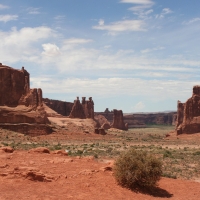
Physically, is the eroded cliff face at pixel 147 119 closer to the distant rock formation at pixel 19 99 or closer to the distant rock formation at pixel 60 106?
the distant rock formation at pixel 60 106

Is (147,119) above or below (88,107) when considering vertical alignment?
below

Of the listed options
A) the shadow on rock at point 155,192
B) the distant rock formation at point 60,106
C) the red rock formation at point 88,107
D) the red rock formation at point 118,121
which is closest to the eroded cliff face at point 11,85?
the shadow on rock at point 155,192

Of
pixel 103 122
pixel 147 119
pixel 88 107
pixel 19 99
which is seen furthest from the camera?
pixel 147 119

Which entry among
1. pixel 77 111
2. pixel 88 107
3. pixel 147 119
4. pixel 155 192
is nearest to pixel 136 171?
pixel 155 192

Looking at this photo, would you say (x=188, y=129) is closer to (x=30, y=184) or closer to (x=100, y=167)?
(x=100, y=167)

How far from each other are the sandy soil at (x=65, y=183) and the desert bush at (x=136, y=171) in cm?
42

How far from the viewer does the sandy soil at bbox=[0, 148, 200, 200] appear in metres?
10.4

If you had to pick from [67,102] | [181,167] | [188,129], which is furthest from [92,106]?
[181,167]

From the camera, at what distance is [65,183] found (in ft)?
38.5

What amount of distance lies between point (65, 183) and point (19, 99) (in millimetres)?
45021

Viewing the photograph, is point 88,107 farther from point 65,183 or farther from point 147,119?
point 65,183

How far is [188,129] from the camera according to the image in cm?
6950

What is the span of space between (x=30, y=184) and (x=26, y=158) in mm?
4235

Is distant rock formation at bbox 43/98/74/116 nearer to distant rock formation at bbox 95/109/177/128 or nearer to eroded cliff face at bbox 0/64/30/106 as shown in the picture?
eroded cliff face at bbox 0/64/30/106
